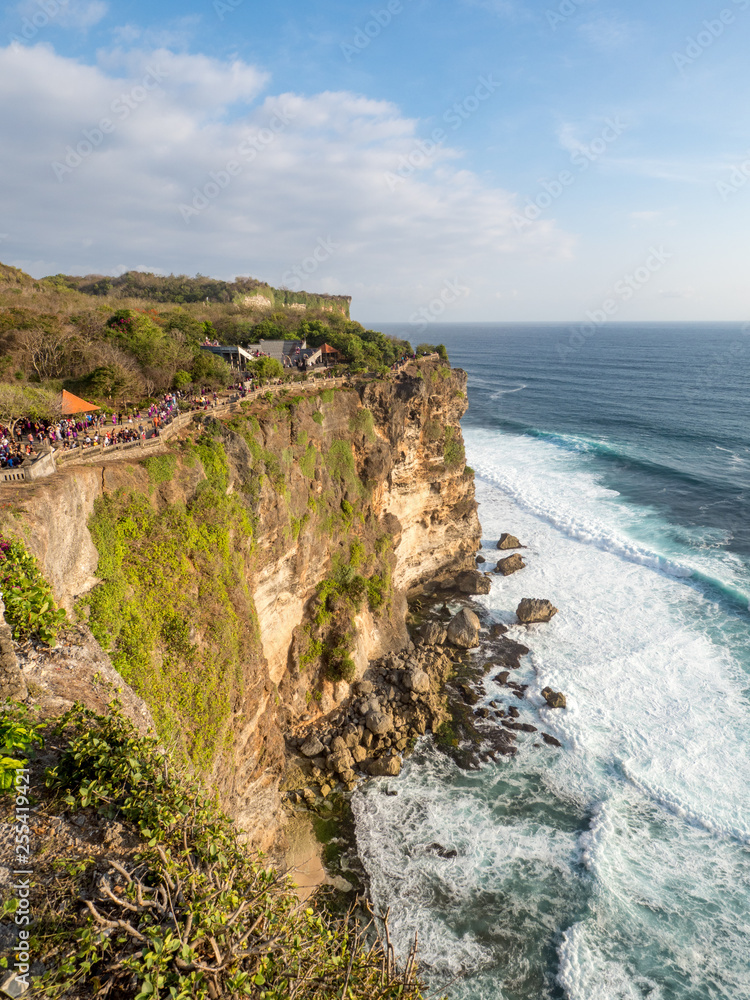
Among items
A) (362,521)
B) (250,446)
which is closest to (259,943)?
(250,446)

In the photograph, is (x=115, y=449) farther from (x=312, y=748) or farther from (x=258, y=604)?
(x=312, y=748)

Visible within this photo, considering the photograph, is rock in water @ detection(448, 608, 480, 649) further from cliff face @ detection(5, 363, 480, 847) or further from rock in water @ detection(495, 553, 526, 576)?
rock in water @ detection(495, 553, 526, 576)

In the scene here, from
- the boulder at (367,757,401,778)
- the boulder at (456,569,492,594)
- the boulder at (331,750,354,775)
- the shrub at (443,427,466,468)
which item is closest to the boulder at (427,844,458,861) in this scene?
the boulder at (367,757,401,778)

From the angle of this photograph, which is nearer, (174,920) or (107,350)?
(174,920)

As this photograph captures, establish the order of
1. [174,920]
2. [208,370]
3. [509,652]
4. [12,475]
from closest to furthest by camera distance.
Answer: [174,920] → [12,475] → [208,370] → [509,652]

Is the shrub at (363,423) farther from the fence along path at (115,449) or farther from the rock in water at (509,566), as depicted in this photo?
the rock in water at (509,566)

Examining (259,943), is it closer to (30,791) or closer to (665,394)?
(30,791)

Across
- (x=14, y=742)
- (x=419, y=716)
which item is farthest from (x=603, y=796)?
(x=14, y=742)
